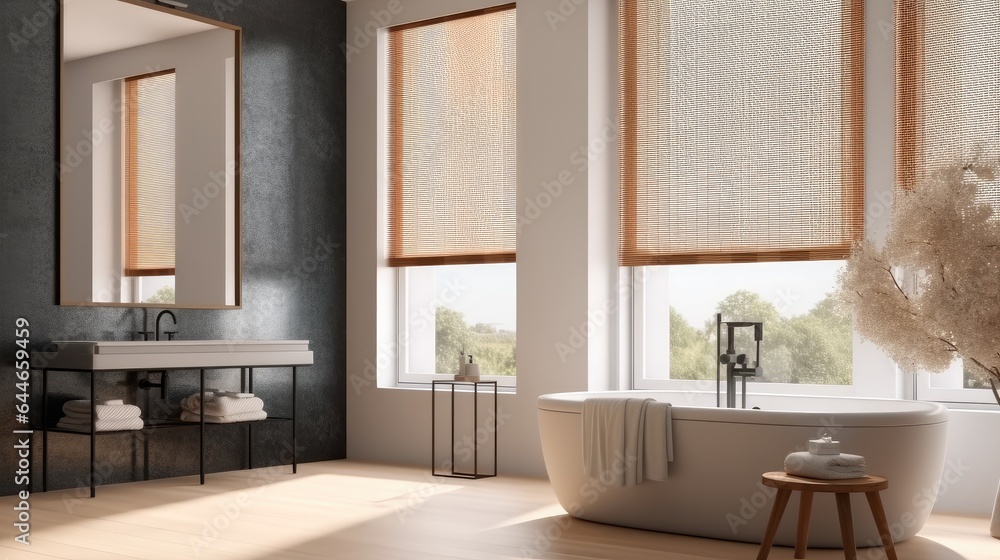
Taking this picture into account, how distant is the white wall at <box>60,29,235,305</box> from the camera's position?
215 inches

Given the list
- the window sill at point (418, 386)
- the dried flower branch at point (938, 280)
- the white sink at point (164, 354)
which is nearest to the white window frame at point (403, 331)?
the window sill at point (418, 386)

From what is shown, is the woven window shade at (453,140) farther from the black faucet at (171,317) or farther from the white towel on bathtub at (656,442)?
the white towel on bathtub at (656,442)

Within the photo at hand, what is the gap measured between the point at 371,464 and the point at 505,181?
2.02 m

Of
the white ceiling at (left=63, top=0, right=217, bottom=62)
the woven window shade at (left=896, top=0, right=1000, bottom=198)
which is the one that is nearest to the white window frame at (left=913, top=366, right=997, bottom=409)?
the woven window shade at (left=896, top=0, right=1000, bottom=198)

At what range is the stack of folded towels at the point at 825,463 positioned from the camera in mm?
3570

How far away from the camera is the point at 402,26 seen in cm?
695

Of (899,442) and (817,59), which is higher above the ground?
(817,59)

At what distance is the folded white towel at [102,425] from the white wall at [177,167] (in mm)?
657

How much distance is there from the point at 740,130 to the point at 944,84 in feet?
3.49

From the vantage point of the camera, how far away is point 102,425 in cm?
516

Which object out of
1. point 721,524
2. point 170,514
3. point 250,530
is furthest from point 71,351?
point 721,524

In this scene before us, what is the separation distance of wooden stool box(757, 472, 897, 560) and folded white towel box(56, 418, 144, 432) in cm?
325

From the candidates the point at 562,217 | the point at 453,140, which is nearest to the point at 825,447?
the point at 562,217

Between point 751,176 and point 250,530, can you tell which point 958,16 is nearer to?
point 751,176
